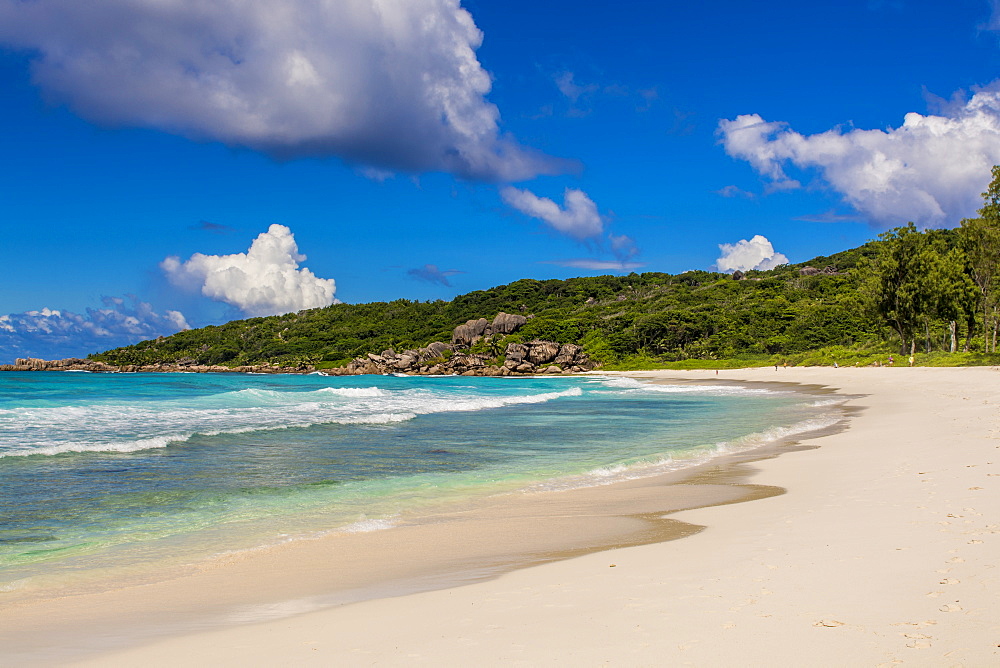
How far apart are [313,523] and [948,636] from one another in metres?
6.90

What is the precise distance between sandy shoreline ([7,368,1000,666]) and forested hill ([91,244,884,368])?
185 feet

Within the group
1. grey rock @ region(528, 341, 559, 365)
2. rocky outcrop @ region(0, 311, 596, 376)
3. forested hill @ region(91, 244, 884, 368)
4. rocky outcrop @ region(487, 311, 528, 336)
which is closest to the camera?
forested hill @ region(91, 244, 884, 368)

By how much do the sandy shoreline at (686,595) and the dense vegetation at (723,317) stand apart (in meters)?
43.4

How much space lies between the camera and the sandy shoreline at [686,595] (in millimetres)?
3500

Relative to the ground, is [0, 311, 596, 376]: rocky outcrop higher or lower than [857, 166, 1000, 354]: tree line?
lower

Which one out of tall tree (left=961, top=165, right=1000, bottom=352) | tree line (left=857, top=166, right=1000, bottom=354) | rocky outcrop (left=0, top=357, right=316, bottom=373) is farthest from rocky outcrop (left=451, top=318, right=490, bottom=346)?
tall tree (left=961, top=165, right=1000, bottom=352)

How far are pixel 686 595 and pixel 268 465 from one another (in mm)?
10099

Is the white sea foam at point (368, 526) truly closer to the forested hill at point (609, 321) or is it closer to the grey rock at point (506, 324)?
the forested hill at point (609, 321)

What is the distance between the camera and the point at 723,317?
95.0 metres

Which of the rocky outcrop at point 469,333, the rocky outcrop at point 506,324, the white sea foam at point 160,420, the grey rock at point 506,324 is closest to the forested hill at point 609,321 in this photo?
the rocky outcrop at point 506,324

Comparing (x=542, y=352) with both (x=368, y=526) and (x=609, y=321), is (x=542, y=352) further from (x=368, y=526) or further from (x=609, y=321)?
(x=368, y=526)

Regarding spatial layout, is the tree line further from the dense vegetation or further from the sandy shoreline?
the sandy shoreline

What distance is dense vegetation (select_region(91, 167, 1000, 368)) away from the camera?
153ft

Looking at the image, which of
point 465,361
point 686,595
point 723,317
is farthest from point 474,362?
point 686,595
